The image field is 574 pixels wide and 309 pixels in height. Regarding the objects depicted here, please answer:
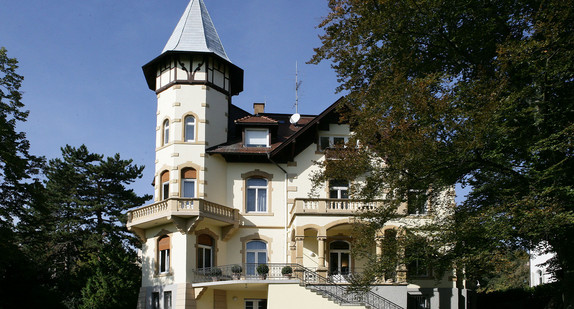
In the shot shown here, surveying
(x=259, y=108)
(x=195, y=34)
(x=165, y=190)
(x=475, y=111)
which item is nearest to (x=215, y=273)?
(x=165, y=190)

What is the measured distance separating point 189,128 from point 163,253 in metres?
5.59

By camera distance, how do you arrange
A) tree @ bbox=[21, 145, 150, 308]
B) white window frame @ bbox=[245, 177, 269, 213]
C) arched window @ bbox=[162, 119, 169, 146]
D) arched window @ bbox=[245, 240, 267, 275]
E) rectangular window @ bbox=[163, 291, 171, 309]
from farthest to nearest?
1. tree @ bbox=[21, 145, 150, 308]
2. arched window @ bbox=[162, 119, 169, 146]
3. white window frame @ bbox=[245, 177, 269, 213]
4. arched window @ bbox=[245, 240, 267, 275]
5. rectangular window @ bbox=[163, 291, 171, 309]

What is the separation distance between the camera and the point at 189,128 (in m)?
28.2

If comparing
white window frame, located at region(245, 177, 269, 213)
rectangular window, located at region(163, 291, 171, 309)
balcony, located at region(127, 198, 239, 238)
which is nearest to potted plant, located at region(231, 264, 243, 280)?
balcony, located at region(127, 198, 239, 238)

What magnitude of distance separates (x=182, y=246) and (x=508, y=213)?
14011 mm

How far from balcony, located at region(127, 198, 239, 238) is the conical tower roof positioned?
7026mm

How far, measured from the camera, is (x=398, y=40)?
19.0m

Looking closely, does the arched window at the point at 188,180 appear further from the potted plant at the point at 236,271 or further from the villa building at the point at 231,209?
the potted plant at the point at 236,271

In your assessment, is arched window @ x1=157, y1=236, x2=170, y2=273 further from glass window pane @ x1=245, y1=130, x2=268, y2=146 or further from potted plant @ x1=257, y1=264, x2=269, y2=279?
glass window pane @ x1=245, y1=130, x2=268, y2=146

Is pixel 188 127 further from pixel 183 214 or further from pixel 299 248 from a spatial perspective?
pixel 299 248

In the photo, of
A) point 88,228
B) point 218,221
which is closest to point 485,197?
point 218,221

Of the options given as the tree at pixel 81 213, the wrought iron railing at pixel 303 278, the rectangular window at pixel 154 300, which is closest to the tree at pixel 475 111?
the wrought iron railing at pixel 303 278

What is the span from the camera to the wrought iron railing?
78.9ft

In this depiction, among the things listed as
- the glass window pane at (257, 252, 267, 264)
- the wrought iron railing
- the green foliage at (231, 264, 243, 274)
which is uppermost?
the glass window pane at (257, 252, 267, 264)
